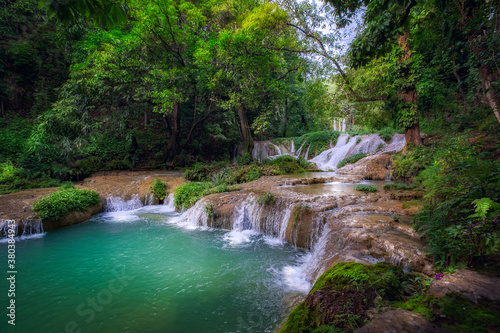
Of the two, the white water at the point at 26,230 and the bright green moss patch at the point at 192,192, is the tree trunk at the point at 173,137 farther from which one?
the white water at the point at 26,230

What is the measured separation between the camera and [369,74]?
10.1 metres

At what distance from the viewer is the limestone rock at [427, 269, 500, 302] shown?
5.71ft

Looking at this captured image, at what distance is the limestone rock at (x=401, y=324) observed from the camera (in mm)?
1510

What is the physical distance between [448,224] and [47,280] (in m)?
7.33

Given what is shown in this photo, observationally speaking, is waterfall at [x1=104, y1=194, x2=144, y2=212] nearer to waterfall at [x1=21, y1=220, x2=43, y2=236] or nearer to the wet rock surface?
the wet rock surface

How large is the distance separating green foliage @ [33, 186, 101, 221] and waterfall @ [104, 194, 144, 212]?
62 centimetres

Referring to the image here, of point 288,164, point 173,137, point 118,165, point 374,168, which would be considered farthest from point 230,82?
point 374,168

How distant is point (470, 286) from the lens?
6.15ft

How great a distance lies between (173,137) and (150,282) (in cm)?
1335

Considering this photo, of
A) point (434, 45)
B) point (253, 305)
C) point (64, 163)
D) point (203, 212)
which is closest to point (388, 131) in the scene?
point (434, 45)

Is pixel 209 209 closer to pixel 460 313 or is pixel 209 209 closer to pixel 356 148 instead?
pixel 460 313

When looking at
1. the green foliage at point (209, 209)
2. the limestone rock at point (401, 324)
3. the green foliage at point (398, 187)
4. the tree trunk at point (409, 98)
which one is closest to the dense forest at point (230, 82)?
the tree trunk at point (409, 98)

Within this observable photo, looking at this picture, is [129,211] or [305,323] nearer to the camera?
[305,323]

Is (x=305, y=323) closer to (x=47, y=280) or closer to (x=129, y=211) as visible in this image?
(x=47, y=280)
